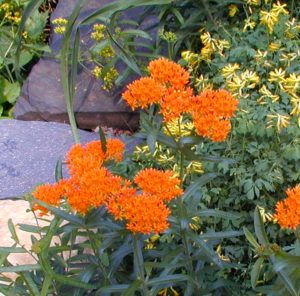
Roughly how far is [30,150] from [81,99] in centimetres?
49

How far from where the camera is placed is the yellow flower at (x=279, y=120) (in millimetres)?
2654

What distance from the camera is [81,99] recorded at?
4.57m

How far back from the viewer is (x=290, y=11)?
3588 millimetres

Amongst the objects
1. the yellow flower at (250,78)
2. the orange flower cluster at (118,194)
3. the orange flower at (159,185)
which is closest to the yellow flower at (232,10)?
the yellow flower at (250,78)

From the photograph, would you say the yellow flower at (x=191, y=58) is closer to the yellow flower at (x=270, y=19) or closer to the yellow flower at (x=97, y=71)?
the yellow flower at (x=270, y=19)

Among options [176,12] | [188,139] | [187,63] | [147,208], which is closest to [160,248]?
[188,139]

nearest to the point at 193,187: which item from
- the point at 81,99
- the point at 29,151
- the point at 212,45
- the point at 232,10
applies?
the point at 212,45

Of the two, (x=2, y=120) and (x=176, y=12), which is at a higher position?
(x=176, y=12)

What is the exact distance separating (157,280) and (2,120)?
275 cm

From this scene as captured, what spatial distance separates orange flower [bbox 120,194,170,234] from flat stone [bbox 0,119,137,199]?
7.05ft

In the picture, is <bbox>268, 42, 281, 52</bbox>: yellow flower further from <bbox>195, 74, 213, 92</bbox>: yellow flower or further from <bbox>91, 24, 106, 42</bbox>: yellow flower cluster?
<bbox>91, 24, 106, 42</bbox>: yellow flower cluster

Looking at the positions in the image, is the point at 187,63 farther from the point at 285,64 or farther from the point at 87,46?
the point at 87,46

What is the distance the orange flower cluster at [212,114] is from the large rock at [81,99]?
7.77 feet

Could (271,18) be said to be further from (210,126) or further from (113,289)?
(113,289)
